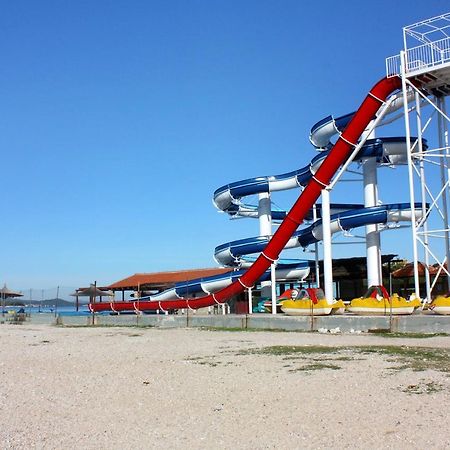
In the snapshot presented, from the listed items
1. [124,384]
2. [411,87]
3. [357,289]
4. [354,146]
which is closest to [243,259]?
[357,289]

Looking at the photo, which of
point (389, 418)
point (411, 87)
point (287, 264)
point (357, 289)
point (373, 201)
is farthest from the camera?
point (357, 289)

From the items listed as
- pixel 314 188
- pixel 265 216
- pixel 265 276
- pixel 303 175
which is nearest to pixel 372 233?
pixel 314 188

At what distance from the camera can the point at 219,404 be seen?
9.31m

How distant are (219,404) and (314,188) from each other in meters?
23.5

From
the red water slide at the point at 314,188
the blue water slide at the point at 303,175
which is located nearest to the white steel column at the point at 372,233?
the blue water slide at the point at 303,175

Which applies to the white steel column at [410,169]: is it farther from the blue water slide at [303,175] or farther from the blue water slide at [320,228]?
the blue water slide at [303,175]

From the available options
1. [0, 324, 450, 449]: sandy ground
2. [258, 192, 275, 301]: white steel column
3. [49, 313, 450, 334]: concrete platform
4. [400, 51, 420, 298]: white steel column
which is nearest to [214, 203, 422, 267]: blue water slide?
[400, 51, 420, 298]: white steel column

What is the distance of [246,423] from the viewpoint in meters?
7.98

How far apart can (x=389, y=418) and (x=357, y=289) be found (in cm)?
3847

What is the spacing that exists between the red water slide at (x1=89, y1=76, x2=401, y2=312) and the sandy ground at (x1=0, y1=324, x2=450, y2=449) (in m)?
16.8

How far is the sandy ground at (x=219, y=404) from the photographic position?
7156 mm

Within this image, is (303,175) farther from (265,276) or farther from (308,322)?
(308,322)

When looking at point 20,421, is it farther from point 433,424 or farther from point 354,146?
point 354,146

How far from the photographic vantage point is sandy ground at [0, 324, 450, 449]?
716 centimetres
